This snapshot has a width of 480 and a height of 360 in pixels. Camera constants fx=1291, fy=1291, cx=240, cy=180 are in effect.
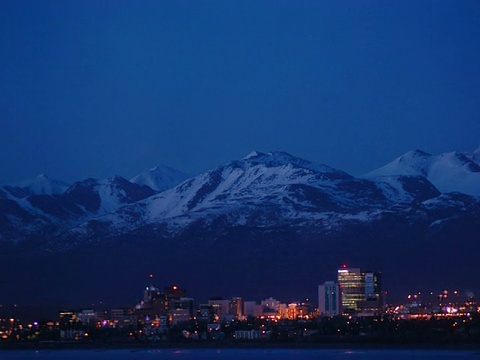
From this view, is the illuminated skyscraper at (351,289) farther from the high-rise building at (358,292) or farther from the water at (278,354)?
the water at (278,354)

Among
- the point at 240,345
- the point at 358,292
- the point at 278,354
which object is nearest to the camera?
the point at 278,354

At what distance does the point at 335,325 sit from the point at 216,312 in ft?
71.4

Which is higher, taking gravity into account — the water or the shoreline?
the shoreline

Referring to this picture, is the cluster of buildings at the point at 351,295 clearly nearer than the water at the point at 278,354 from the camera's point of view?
No

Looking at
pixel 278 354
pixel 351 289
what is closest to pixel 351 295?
pixel 351 289

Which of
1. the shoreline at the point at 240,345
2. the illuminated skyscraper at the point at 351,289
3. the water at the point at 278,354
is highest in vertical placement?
the illuminated skyscraper at the point at 351,289

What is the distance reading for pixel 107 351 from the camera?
7125 centimetres

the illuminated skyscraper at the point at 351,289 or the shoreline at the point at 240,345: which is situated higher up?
the illuminated skyscraper at the point at 351,289

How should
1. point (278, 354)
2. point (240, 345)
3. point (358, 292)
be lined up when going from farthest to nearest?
point (358, 292)
point (240, 345)
point (278, 354)

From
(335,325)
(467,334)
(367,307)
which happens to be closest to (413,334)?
(467,334)

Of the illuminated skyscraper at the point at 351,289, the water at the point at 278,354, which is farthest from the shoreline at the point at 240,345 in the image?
the illuminated skyscraper at the point at 351,289

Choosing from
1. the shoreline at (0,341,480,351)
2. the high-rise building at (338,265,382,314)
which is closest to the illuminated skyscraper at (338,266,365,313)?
the high-rise building at (338,265,382,314)

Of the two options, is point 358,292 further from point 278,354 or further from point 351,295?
point 278,354

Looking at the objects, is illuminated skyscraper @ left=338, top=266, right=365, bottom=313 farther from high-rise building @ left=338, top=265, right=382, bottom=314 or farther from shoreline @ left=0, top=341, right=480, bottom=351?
shoreline @ left=0, top=341, right=480, bottom=351
